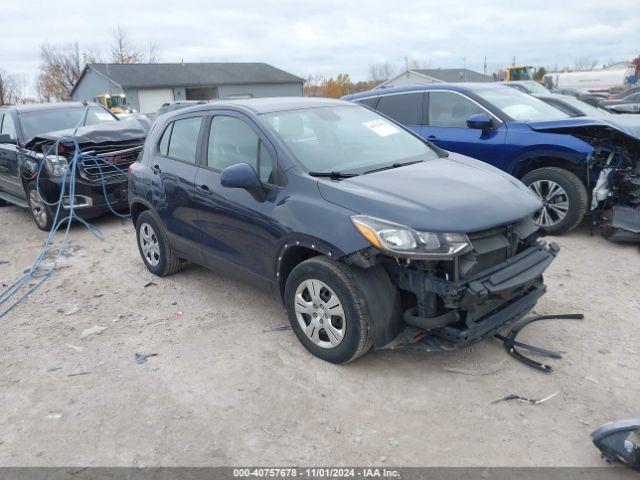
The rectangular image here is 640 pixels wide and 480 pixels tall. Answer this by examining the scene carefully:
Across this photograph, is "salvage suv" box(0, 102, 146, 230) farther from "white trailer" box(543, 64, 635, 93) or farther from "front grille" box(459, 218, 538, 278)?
"white trailer" box(543, 64, 635, 93)

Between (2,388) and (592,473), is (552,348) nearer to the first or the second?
(592,473)

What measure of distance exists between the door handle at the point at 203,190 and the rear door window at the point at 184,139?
320mm

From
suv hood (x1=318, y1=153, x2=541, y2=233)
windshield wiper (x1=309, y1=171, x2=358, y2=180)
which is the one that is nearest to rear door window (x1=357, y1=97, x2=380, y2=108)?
suv hood (x1=318, y1=153, x2=541, y2=233)

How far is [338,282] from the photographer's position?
3381 mm

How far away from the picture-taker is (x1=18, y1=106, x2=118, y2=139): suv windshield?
28.4 feet

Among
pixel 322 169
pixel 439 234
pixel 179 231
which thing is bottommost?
pixel 179 231

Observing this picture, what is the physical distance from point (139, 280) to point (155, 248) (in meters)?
0.42

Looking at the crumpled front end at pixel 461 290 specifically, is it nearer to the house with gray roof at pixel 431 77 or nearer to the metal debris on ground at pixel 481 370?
the metal debris on ground at pixel 481 370

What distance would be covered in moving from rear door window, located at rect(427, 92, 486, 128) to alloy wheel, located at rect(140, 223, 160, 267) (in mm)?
4211

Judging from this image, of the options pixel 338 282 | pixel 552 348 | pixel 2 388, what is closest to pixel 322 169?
pixel 338 282

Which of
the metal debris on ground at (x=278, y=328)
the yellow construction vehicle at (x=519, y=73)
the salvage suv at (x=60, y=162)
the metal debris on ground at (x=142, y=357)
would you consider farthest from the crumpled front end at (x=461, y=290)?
the yellow construction vehicle at (x=519, y=73)

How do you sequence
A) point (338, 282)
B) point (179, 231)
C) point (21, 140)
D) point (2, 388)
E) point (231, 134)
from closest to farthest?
point (338, 282) → point (2, 388) → point (231, 134) → point (179, 231) → point (21, 140)

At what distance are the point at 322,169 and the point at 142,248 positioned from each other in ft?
9.49

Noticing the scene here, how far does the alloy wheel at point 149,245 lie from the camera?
5551 mm
